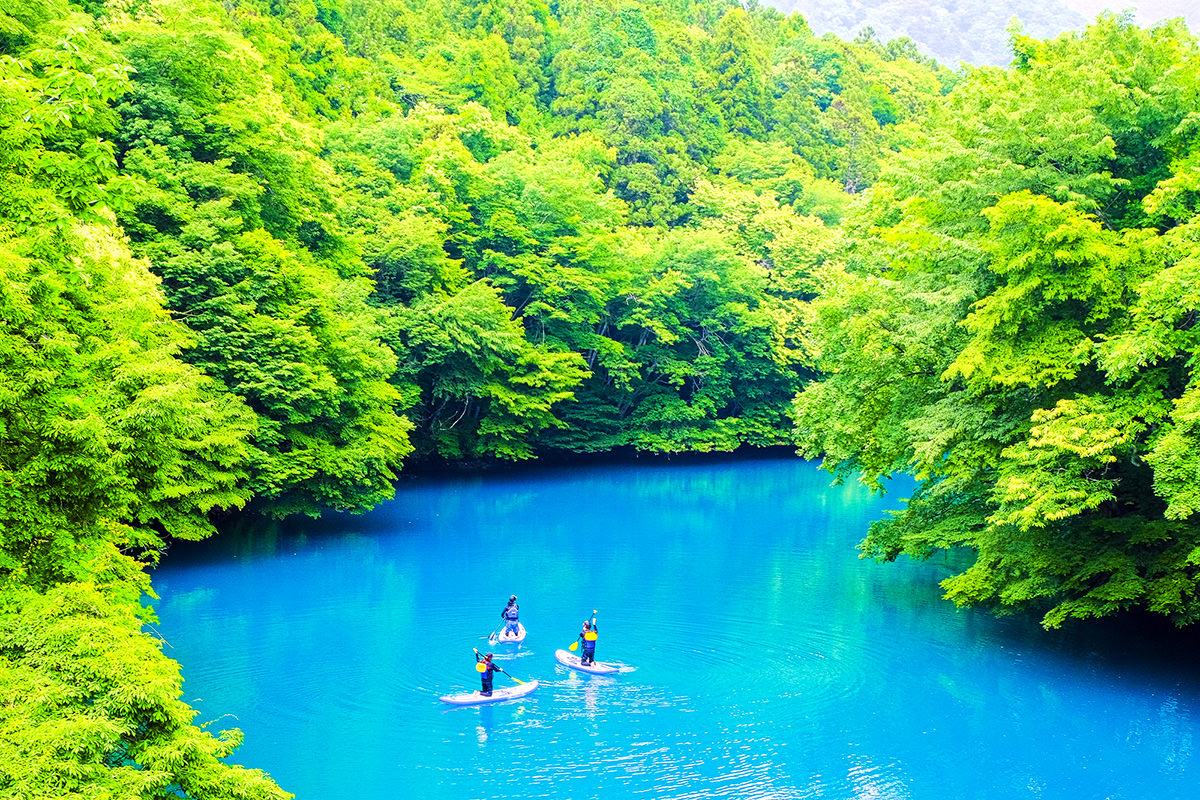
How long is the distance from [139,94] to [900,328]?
57.6 feet

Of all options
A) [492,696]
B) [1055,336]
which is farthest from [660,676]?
[1055,336]

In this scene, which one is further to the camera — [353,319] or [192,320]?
[353,319]

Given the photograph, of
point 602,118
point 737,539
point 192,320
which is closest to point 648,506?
point 737,539

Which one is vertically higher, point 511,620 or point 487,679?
point 511,620

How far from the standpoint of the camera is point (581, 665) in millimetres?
16453

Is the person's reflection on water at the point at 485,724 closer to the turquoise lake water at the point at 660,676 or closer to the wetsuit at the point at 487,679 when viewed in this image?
the turquoise lake water at the point at 660,676

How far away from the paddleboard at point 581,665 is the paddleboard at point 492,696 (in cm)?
114

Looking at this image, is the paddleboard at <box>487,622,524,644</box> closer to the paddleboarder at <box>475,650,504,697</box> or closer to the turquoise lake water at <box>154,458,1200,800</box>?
the turquoise lake water at <box>154,458,1200,800</box>

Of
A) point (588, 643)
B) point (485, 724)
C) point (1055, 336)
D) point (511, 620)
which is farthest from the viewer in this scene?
point (511, 620)

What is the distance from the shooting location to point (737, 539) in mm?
28422

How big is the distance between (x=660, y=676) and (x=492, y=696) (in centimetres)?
288

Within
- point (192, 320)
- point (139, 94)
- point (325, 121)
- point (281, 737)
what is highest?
point (325, 121)

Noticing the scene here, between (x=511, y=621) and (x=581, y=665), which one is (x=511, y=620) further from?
(x=581, y=665)

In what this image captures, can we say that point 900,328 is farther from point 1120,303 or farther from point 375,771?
point 375,771
